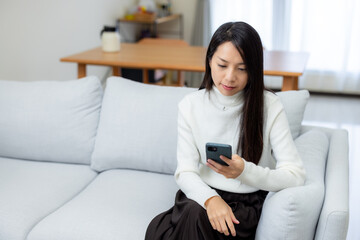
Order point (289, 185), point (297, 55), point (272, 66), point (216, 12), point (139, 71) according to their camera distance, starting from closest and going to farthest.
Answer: point (289, 185) → point (272, 66) → point (297, 55) → point (139, 71) → point (216, 12)

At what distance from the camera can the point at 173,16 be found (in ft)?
16.2

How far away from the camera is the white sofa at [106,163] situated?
4.44 ft

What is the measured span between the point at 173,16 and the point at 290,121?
343 cm

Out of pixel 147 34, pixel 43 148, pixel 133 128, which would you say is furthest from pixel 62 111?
pixel 147 34

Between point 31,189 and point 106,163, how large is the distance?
326 mm

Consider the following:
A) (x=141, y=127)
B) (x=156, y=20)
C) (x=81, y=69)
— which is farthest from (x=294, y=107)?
(x=156, y=20)

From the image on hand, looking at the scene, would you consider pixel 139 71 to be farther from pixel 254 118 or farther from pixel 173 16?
pixel 254 118

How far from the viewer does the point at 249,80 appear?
1.37 metres

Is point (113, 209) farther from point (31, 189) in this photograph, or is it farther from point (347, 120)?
point (347, 120)

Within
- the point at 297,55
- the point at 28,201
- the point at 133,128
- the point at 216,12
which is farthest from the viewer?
the point at 216,12

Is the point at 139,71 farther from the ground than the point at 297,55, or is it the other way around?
the point at 297,55

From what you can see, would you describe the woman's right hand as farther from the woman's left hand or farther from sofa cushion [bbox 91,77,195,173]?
sofa cushion [bbox 91,77,195,173]

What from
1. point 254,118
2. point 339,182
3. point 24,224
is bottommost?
point 24,224

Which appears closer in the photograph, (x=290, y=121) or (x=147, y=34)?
(x=290, y=121)
